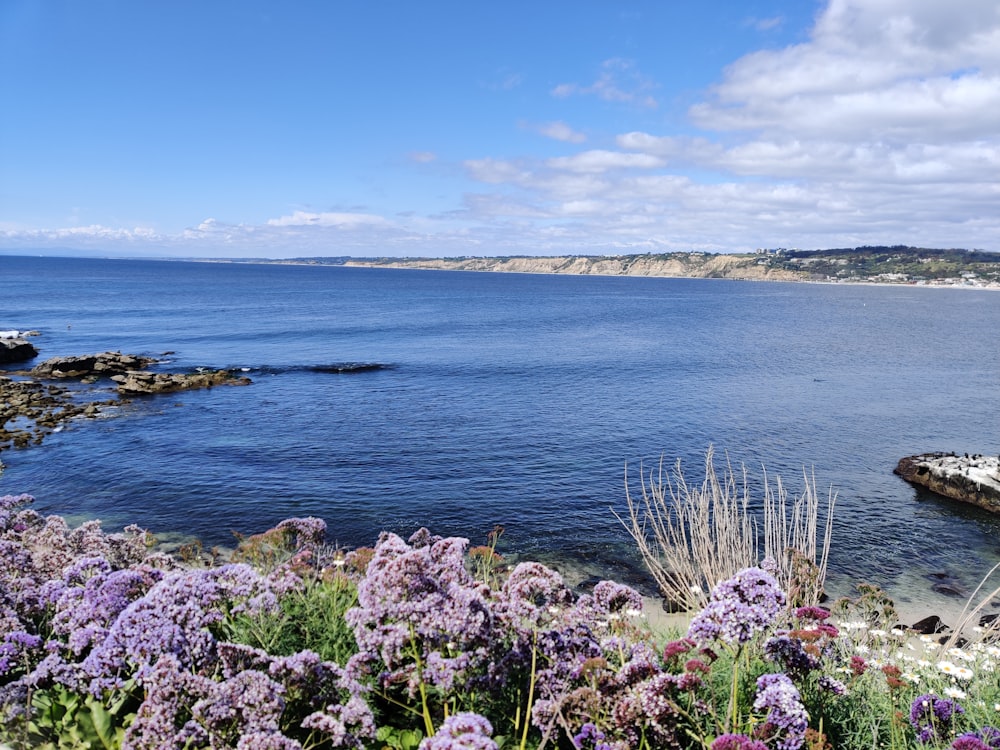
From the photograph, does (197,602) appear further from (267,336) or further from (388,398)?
(267,336)

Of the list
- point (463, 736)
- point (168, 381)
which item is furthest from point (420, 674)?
point (168, 381)

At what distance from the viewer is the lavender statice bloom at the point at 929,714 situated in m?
5.77

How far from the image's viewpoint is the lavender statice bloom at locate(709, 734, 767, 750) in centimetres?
450

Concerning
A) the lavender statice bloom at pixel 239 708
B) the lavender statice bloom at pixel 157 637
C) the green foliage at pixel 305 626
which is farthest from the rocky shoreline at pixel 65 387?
the lavender statice bloom at pixel 239 708

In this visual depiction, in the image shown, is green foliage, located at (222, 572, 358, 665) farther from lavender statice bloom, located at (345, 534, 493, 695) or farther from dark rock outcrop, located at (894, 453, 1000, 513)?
dark rock outcrop, located at (894, 453, 1000, 513)

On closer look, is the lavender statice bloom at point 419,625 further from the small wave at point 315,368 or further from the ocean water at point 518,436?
the small wave at point 315,368

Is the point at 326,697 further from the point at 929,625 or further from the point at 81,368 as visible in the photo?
the point at 81,368

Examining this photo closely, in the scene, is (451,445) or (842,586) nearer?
(842,586)

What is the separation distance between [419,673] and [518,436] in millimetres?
33355

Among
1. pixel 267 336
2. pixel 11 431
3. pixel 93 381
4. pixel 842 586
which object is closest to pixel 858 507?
pixel 842 586

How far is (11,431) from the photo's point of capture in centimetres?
3778

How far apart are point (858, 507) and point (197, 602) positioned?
28784mm

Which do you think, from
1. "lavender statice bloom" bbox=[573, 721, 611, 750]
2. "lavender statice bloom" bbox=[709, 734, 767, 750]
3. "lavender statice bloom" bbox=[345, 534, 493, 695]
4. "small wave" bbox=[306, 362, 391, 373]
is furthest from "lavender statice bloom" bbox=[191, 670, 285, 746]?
"small wave" bbox=[306, 362, 391, 373]

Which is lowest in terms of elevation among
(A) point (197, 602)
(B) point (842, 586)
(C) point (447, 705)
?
(B) point (842, 586)
